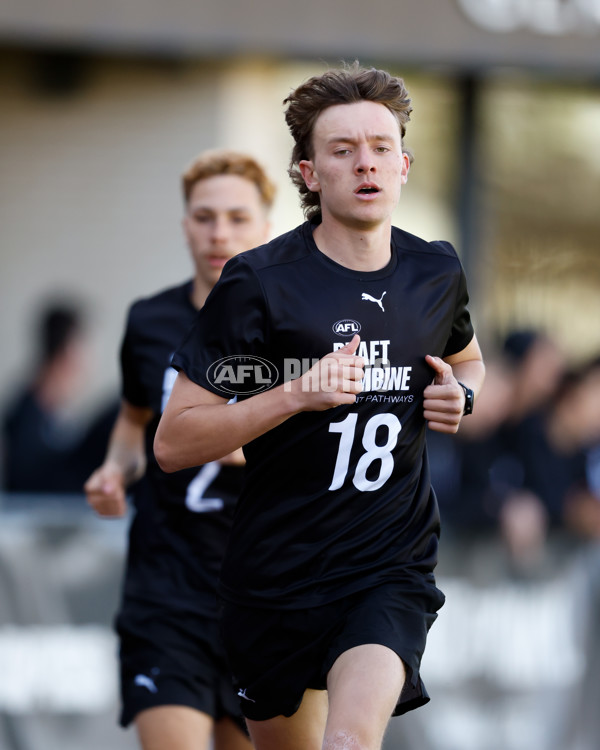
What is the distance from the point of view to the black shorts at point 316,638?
3469 millimetres

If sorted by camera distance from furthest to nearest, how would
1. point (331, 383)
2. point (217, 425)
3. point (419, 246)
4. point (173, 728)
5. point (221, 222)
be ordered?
point (221, 222) → point (173, 728) → point (419, 246) → point (217, 425) → point (331, 383)

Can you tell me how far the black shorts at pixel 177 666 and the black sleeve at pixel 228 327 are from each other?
1.52m

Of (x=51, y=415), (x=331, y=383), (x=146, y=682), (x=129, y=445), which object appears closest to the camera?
(x=331, y=383)

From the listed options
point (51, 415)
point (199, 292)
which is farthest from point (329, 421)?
point (51, 415)

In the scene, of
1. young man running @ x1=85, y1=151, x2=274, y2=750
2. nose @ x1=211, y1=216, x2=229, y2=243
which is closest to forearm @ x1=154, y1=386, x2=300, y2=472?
young man running @ x1=85, y1=151, x2=274, y2=750

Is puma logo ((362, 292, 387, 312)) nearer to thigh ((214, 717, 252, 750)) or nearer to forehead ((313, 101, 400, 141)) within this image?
forehead ((313, 101, 400, 141))

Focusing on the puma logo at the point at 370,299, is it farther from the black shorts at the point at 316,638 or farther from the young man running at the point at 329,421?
the black shorts at the point at 316,638

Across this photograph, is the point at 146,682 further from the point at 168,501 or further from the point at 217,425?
the point at 217,425

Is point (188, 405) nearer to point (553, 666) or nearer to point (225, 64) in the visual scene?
point (553, 666)

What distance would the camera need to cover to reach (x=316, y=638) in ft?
11.7

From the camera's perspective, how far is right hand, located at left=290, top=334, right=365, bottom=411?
10.7 feet

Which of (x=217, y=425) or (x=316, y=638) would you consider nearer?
(x=217, y=425)

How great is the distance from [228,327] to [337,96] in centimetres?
74

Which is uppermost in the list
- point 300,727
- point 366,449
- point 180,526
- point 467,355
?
point 467,355
